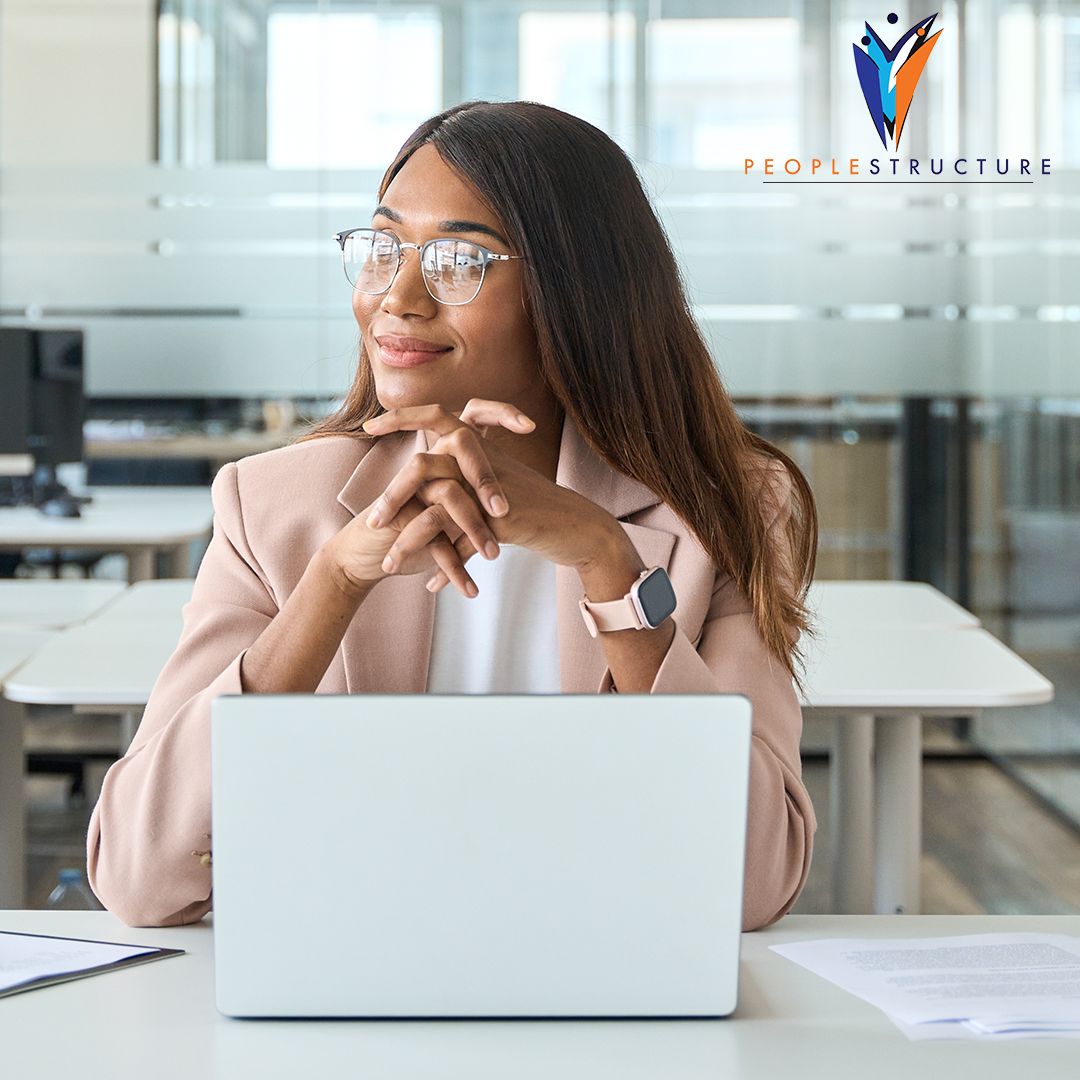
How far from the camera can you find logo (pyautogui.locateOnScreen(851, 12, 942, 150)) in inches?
171

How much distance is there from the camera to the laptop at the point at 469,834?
0.90m

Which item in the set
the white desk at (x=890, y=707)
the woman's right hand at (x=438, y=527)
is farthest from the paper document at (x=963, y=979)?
the white desk at (x=890, y=707)

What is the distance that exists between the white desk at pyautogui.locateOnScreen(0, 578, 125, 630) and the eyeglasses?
59.7 inches

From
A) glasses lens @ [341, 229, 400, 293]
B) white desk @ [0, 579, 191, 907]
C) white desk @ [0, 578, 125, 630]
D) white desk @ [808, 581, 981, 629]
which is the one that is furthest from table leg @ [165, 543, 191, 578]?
glasses lens @ [341, 229, 400, 293]

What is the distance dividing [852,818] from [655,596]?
144 cm

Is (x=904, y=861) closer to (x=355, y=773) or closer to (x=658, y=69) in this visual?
(x=355, y=773)

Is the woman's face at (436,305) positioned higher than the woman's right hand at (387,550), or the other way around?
the woman's face at (436,305)

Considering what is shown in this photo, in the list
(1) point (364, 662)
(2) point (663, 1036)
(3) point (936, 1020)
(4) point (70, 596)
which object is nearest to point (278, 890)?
(2) point (663, 1036)

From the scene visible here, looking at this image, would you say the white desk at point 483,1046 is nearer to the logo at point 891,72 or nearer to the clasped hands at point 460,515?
the clasped hands at point 460,515

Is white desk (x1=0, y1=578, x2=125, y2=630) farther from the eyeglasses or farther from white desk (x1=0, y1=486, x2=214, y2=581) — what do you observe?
the eyeglasses

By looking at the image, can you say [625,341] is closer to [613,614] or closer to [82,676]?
[613,614]

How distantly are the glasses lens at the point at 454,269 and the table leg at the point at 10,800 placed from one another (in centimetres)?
143

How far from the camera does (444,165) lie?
147cm

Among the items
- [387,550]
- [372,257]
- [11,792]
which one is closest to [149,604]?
[11,792]
